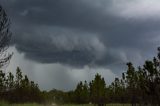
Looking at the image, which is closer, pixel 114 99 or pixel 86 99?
pixel 114 99

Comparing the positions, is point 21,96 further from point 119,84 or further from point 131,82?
point 131,82

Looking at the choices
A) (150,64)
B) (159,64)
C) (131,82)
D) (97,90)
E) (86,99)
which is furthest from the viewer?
(86,99)

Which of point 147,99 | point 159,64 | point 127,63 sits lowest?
point 147,99

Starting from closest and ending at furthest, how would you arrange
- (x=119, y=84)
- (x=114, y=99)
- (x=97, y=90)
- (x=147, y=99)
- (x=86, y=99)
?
1. (x=147, y=99)
2. (x=97, y=90)
3. (x=119, y=84)
4. (x=114, y=99)
5. (x=86, y=99)

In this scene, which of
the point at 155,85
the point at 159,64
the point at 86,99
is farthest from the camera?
the point at 86,99

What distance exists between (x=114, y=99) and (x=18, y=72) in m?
37.9

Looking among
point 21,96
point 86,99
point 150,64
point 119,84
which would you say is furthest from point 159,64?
point 86,99

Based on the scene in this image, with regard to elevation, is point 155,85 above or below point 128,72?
below

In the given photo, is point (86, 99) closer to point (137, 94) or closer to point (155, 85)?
point (137, 94)

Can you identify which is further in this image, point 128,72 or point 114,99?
point 114,99

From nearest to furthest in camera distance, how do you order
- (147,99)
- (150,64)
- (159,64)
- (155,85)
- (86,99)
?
(155,85) < (159,64) < (150,64) < (147,99) < (86,99)

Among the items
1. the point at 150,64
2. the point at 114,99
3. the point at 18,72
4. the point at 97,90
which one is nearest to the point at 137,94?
the point at 97,90

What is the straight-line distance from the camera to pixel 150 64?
5625 cm

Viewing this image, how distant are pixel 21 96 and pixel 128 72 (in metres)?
44.0
